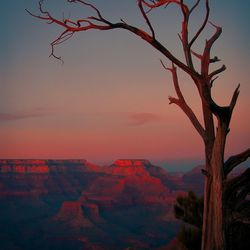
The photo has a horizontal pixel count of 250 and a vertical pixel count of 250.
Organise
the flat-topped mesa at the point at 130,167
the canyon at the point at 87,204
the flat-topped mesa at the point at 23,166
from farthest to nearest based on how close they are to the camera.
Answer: the flat-topped mesa at the point at 23,166 < the flat-topped mesa at the point at 130,167 < the canyon at the point at 87,204

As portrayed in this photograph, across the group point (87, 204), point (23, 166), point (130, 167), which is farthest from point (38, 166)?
point (87, 204)

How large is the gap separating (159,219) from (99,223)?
10.1 metres

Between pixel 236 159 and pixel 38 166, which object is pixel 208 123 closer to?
pixel 236 159

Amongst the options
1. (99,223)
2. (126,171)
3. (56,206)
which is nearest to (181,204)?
(99,223)

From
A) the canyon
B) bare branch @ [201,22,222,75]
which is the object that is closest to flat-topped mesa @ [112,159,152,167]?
the canyon

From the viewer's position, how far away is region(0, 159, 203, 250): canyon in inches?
2603

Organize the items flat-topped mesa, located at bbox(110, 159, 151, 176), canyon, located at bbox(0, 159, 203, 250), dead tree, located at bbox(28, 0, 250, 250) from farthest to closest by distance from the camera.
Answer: flat-topped mesa, located at bbox(110, 159, 151, 176) → canyon, located at bbox(0, 159, 203, 250) → dead tree, located at bbox(28, 0, 250, 250)

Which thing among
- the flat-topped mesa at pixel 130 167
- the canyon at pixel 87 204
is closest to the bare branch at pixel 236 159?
the canyon at pixel 87 204

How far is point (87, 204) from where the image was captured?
8225cm

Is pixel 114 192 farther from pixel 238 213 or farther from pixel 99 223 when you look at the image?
pixel 238 213

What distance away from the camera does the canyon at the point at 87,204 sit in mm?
66125

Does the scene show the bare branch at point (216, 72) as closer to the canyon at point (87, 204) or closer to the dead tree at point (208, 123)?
the dead tree at point (208, 123)

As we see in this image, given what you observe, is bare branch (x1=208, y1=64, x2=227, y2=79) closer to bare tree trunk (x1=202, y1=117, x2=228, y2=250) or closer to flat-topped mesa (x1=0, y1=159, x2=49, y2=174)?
bare tree trunk (x1=202, y1=117, x2=228, y2=250)

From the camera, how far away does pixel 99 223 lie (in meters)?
76.5
